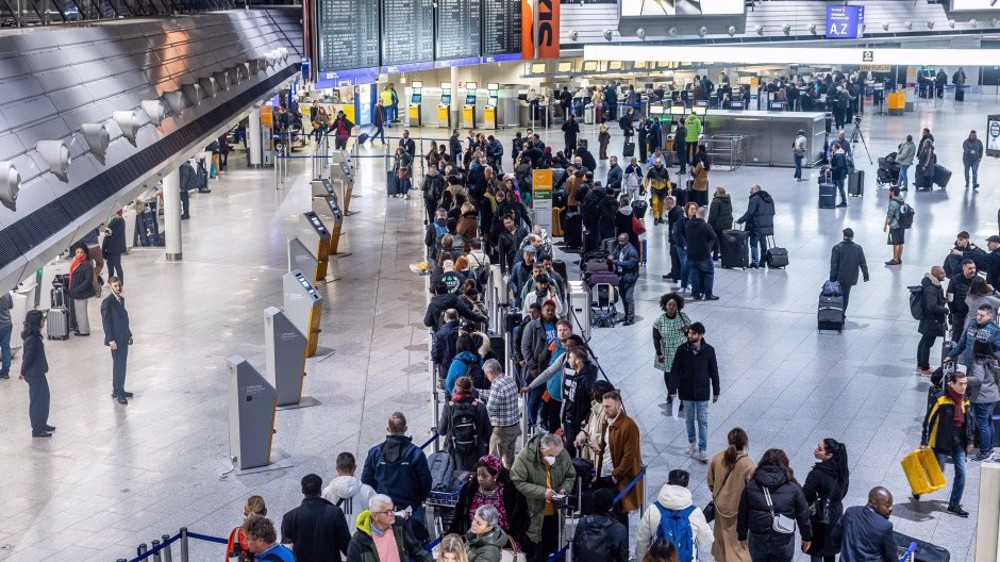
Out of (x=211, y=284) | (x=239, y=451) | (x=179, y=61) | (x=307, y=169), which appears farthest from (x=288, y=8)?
(x=239, y=451)

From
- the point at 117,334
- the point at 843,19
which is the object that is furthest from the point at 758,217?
the point at 843,19

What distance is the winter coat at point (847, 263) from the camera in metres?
17.9

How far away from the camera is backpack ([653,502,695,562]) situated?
28.9ft

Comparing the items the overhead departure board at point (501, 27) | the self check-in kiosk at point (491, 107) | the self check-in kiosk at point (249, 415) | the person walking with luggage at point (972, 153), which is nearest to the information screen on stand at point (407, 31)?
the overhead departure board at point (501, 27)

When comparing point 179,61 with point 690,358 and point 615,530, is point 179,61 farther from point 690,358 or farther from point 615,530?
point 615,530

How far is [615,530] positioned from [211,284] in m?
13.8

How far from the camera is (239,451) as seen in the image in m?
12.5

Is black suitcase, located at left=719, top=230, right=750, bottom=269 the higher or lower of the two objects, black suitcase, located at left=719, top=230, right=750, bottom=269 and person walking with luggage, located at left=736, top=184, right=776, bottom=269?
the lower

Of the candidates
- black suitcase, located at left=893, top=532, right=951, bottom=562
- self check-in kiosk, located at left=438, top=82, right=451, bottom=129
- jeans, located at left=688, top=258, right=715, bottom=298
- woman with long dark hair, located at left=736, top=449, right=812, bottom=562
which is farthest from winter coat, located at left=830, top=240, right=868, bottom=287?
self check-in kiosk, located at left=438, top=82, right=451, bottom=129

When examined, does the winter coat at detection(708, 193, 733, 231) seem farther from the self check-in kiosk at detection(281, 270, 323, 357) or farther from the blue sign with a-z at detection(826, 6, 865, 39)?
the blue sign with a-z at detection(826, 6, 865, 39)

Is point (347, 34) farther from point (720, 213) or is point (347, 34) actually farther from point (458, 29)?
point (720, 213)

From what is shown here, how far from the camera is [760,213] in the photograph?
21.2 meters

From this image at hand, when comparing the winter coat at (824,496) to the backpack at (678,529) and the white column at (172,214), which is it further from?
the white column at (172,214)

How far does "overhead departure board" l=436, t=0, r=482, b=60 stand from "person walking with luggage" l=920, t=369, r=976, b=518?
22.9 meters
